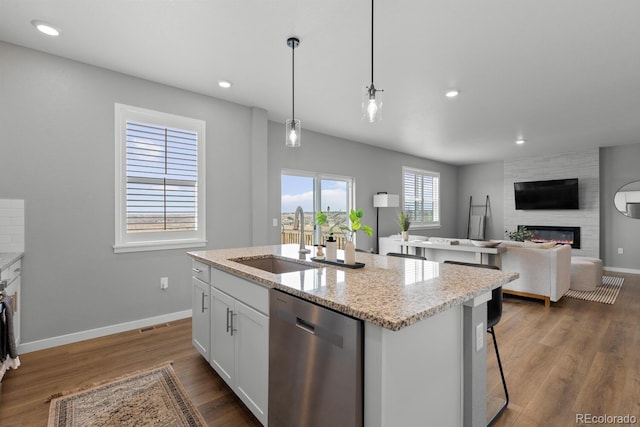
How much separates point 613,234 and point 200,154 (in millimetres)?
8249

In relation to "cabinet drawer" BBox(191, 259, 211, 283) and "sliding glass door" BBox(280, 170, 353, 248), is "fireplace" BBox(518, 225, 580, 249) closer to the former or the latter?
"sliding glass door" BBox(280, 170, 353, 248)

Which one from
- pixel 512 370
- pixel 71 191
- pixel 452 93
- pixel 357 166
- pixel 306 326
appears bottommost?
pixel 512 370

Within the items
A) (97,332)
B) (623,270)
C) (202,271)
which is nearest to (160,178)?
(202,271)

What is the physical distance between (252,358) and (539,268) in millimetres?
4045

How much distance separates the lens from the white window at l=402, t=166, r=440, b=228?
732 centimetres

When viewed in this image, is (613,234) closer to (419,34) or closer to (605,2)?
(605,2)

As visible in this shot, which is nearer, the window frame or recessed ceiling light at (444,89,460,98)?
recessed ceiling light at (444,89,460,98)

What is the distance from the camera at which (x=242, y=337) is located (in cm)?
188

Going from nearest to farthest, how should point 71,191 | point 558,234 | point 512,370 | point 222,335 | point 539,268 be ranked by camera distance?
point 222,335, point 512,370, point 71,191, point 539,268, point 558,234

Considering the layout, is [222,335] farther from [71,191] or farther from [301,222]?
[71,191]

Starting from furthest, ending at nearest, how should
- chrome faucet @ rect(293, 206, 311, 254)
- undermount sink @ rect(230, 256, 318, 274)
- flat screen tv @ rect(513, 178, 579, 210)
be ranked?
flat screen tv @ rect(513, 178, 579, 210)
chrome faucet @ rect(293, 206, 311, 254)
undermount sink @ rect(230, 256, 318, 274)

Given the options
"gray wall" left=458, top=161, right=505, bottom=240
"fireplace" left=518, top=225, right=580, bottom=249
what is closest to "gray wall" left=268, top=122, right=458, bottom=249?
"gray wall" left=458, top=161, right=505, bottom=240

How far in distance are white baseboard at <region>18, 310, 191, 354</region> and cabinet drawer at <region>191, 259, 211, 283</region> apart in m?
1.28

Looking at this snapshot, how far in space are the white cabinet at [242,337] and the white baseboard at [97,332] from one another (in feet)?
4.92
